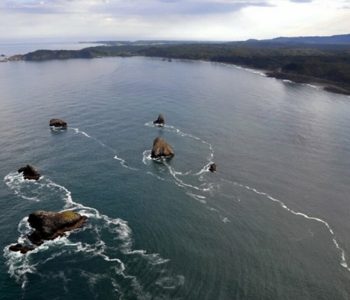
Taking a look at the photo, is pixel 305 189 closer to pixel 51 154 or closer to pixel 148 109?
pixel 51 154

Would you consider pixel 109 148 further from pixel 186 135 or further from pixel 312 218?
pixel 312 218

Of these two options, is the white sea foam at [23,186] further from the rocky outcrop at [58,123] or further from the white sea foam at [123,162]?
the rocky outcrop at [58,123]

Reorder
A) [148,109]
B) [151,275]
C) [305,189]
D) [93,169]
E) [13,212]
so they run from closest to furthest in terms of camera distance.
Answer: [151,275]
[13,212]
[305,189]
[93,169]
[148,109]

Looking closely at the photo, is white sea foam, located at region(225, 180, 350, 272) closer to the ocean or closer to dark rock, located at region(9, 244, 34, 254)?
the ocean

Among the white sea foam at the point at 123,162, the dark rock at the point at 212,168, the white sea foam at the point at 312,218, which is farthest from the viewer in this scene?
the white sea foam at the point at 123,162

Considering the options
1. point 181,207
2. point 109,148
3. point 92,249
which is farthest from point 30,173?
point 181,207

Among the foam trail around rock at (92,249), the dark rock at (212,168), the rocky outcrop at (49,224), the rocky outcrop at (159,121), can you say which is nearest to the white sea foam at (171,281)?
the foam trail around rock at (92,249)

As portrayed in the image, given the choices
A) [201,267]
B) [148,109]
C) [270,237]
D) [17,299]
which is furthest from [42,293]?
[148,109]
